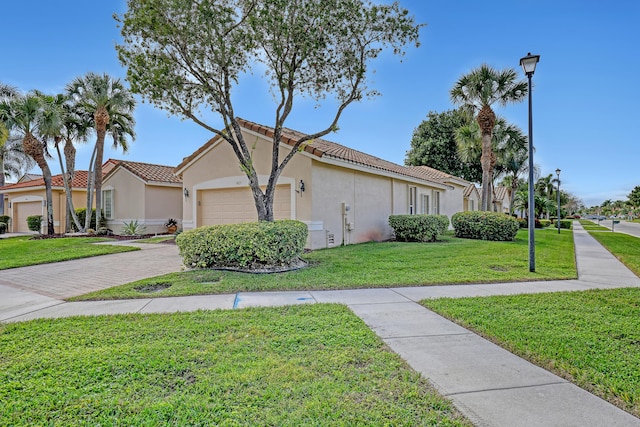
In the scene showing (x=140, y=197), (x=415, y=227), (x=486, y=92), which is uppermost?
(x=486, y=92)

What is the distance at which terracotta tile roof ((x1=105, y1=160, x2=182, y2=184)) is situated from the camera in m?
18.9

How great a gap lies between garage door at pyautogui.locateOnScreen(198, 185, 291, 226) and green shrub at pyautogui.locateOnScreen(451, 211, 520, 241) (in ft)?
31.5

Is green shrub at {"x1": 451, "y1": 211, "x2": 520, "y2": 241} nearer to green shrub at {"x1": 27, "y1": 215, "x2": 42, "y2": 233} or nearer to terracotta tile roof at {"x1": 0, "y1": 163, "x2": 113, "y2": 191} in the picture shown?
terracotta tile roof at {"x1": 0, "y1": 163, "x2": 113, "y2": 191}

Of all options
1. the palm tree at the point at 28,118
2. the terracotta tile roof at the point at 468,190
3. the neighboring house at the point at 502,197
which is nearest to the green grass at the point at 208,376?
the palm tree at the point at 28,118

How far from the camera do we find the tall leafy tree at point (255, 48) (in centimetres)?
849

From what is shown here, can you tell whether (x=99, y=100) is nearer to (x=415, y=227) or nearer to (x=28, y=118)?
(x=28, y=118)

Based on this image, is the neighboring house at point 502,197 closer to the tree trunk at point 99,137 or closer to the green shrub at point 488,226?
the green shrub at point 488,226

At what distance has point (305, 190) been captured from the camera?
1145 cm

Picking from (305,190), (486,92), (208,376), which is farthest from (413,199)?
(208,376)

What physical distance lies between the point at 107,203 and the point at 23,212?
31.3ft

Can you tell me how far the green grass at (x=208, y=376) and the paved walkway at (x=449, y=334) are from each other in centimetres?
29

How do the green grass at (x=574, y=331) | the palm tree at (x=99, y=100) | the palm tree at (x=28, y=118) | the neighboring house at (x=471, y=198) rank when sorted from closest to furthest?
the green grass at (x=574, y=331), the palm tree at (x=28, y=118), the palm tree at (x=99, y=100), the neighboring house at (x=471, y=198)

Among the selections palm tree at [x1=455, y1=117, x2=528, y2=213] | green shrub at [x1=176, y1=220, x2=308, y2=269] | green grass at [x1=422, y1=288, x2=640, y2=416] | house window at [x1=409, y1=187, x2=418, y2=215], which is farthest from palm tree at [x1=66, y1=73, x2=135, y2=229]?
palm tree at [x1=455, y1=117, x2=528, y2=213]

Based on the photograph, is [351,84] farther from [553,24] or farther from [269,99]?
[553,24]
